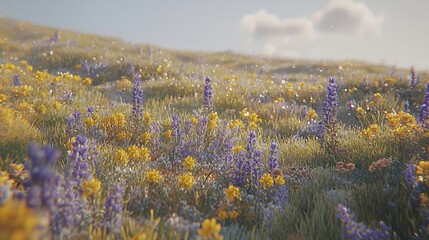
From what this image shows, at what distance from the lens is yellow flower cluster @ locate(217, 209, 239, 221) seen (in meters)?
2.42

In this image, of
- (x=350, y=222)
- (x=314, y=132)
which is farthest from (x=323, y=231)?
(x=314, y=132)

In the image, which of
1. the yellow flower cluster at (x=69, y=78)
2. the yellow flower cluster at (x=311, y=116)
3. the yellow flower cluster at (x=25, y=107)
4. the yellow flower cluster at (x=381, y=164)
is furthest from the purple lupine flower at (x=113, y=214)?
the yellow flower cluster at (x=69, y=78)

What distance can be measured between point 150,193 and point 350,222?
1.52 meters

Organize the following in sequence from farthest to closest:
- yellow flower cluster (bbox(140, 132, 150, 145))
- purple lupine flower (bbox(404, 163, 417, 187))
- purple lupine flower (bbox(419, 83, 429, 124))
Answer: yellow flower cluster (bbox(140, 132, 150, 145)), purple lupine flower (bbox(419, 83, 429, 124)), purple lupine flower (bbox(404, 163, 417, 187))

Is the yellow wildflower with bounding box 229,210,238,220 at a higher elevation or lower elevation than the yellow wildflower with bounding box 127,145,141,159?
lower

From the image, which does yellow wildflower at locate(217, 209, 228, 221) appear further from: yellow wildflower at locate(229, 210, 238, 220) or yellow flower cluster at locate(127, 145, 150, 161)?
yellow flower cluster at locate(127, 145, 150, 161)

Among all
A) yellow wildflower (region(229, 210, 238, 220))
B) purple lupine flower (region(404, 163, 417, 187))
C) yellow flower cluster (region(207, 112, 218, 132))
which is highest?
purple lupine flower (region(404, 163, 417, 187))

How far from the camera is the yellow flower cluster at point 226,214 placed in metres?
2.42

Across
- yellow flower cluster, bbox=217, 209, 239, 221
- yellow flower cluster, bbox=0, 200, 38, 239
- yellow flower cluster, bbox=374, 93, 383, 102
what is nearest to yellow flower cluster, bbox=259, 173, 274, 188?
yellow flower cluster, bbox=217, 209, 239, 221

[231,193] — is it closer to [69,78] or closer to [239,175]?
[239,175]

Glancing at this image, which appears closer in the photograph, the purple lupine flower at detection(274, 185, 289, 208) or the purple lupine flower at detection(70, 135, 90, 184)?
the purple lupine flower at detection(70, 135, 90, 184)

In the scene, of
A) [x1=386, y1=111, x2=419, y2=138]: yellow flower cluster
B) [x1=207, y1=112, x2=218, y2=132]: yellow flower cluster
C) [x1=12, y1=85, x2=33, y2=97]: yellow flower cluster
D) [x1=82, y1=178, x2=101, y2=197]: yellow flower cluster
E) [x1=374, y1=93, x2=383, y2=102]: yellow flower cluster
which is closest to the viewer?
[x1=82, y1=178, x2=101, y2=197]: yellow flower cluster

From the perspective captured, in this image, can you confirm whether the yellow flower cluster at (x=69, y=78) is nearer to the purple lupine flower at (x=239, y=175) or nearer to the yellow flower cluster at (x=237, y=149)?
the yellow flower cluster at (x=237, y=149)

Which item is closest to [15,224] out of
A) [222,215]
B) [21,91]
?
[222,215]
